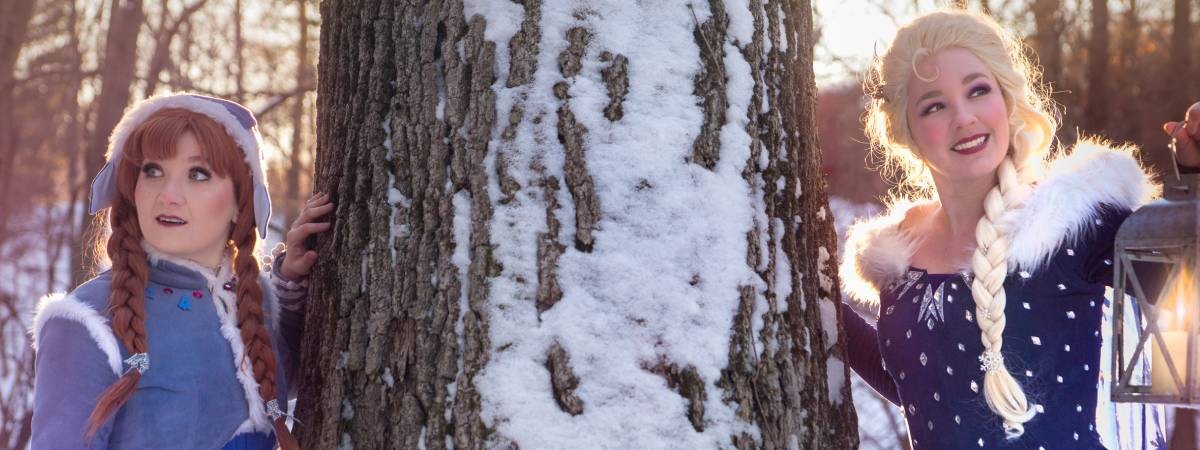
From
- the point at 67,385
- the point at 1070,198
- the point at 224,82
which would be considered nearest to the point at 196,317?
the point at 67,385

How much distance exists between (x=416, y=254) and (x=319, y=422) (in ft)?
1.33

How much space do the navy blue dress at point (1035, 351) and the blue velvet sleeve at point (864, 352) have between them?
0.63ft

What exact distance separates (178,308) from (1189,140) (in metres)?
2.18

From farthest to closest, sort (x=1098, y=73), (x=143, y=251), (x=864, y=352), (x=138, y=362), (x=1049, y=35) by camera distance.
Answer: (x=1049, y=35) → (x=1098, y=73) → (x=864, y=352) → (x=143, y=251) → (x=138, y=362)

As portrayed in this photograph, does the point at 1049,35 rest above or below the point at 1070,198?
above

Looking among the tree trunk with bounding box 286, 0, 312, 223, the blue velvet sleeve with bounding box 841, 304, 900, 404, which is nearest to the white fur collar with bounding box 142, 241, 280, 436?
the blue velvet sleeve with bounding box 841, 304, 900, 404

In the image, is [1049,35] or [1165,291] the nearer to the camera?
[1165,291]

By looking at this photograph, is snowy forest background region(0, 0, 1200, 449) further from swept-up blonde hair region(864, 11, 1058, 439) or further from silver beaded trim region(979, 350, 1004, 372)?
silver beaded trim region(979, 350, 1004, 372)

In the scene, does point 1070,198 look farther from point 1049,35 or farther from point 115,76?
point 115,76

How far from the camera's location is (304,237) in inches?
82.2

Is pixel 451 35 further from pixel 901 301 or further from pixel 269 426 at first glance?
pixel 901 301

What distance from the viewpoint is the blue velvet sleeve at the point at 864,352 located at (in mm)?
2557

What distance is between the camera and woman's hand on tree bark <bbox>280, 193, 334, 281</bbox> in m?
2.02

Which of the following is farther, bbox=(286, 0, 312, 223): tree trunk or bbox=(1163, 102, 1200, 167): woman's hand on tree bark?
bbox=(286, 0, 312, 223): tree trunk
